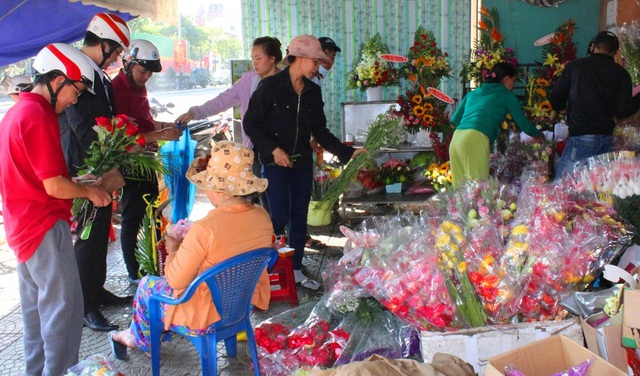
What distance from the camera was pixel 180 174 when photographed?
490 centimetres

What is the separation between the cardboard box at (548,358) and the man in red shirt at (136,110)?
10.2 feet

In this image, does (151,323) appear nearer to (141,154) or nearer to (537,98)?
(141,154)

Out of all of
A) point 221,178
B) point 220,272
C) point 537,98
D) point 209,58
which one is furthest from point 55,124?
point 209,58

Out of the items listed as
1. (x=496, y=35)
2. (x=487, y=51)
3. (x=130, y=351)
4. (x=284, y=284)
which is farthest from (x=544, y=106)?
(x=130, y=351)

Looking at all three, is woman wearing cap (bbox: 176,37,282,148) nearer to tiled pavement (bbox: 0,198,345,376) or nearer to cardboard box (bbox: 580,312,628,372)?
tiled pavement (bbox: 0,198,345,376)

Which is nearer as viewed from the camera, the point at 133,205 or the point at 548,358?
the point at 548,358

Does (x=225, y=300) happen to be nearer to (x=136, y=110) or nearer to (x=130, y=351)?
(x=130, y=351)

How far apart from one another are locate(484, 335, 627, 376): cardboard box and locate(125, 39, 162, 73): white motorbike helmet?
3.39 metres

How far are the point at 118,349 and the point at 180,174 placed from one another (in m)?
1.66

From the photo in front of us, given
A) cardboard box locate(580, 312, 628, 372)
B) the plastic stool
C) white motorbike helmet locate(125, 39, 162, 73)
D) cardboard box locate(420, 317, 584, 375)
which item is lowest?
the plastic stool

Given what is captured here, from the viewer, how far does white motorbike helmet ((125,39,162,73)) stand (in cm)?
446

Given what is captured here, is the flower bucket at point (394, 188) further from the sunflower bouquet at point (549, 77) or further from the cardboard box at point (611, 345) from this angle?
the cardboard box at point (611, 345)

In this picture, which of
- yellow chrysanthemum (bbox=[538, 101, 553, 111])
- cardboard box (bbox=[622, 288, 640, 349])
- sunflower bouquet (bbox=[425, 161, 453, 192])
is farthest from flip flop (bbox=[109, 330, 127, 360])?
yellow chrysanthemum (bbox=[538, 101, 553, 111])

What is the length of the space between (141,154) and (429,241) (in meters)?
1.96
